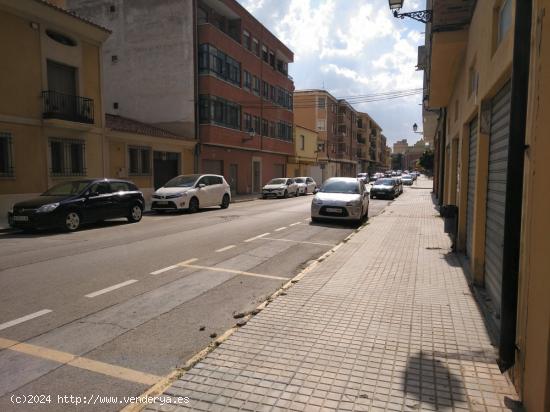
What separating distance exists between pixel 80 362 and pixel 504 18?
5.92m

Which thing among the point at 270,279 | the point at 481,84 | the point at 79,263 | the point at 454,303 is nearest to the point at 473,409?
the point at 454,303

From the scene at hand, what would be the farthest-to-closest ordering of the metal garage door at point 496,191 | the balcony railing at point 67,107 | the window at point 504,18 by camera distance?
the balcony railing at point 67,107, the metal garage door at point 496,191, the window at point 504,18

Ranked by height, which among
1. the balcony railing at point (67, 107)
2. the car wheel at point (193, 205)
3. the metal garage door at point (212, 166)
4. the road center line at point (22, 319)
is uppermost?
the balcony railing at point (67, 107)

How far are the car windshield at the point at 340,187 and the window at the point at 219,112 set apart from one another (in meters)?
14.3

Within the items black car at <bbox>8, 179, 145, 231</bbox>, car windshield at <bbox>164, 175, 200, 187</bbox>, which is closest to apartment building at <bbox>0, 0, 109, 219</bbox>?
car windshield at <bbox>164, 175, 200, 187</bbox>

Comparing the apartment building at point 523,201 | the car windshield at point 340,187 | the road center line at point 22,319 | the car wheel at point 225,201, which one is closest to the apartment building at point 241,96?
the car wheel at point 225,201

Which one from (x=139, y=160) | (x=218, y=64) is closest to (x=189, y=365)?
(x=139, y=160)

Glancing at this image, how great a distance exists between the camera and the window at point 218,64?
88.6ft

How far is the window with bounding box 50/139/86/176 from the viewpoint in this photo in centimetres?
1722

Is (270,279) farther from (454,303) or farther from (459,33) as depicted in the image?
(459,33)

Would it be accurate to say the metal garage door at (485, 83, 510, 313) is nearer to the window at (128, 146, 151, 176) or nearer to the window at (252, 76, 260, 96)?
the window at (128, 146, 151, 176)

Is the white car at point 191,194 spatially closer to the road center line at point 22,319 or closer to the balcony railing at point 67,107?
the balcony railing at point 67,107

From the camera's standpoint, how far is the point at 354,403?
119 inches

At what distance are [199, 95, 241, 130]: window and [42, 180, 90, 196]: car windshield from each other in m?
15.0
